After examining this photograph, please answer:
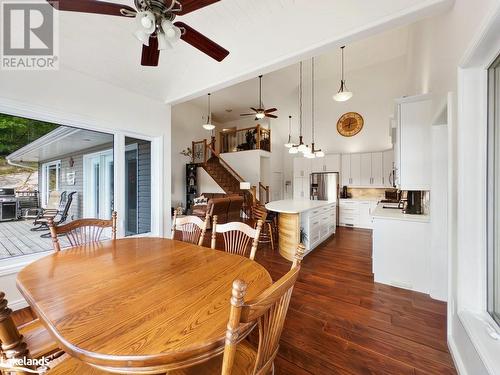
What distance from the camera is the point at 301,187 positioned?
307 inches

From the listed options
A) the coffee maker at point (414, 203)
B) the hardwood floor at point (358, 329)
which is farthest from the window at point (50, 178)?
the coffee maker at point (414, 203)

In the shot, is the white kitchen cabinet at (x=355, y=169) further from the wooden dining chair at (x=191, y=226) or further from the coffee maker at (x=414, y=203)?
the wooden dining chair at (x=191, y=226)

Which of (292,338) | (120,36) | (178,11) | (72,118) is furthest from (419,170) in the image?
(72,118)

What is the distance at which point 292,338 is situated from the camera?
177 centimetres

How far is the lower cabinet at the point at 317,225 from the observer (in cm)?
380

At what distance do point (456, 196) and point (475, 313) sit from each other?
802 mm

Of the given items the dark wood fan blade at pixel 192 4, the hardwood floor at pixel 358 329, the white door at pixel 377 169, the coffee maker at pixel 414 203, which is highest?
the dark wood fan blade at pixel 192 4

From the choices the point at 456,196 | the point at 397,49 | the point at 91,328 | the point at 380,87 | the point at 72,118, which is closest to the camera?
the point at 91,328

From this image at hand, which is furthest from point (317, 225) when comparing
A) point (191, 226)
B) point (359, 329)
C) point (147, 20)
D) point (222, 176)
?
point (222, 176)

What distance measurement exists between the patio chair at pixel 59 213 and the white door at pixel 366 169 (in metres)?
7.16

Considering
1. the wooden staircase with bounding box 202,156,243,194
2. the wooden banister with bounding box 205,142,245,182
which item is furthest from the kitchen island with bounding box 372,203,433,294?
the wooden banister with bounding box 205,142,245,182

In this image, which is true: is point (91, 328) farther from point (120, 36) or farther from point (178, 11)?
point (120, 36)

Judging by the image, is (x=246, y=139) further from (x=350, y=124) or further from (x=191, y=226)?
(x=191, y=226)

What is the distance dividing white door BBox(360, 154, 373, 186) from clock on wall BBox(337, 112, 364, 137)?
845 mm
